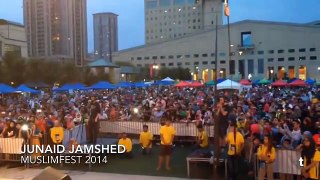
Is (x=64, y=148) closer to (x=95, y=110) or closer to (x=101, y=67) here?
(x=95, y=110)

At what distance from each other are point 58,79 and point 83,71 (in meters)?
7.39

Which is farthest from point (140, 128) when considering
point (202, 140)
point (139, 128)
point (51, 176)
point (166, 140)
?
point (51, 176)

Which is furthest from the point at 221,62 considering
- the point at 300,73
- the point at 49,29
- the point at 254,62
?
the point at 49,29

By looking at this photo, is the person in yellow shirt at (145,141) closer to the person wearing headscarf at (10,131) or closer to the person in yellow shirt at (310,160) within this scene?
the person wearing headscarf at (10,131)

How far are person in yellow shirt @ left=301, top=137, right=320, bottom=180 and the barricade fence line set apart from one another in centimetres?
656

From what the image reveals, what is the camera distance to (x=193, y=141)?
53.0 ft

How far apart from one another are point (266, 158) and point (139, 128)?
8628 millimetres

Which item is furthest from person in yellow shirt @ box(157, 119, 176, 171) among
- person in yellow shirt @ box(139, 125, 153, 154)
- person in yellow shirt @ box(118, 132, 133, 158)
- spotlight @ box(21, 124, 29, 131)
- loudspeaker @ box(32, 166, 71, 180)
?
loudspeaker @ box(32, 166, 71, 180)

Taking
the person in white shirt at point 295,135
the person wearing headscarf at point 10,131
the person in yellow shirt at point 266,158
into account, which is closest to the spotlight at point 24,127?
the person wearing headscarf at point 10,131

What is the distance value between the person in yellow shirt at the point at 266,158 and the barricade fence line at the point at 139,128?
573 centimetres

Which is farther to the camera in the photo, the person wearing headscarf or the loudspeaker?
the person wearing headscarf

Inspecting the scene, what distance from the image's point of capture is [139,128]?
1756 centimetres

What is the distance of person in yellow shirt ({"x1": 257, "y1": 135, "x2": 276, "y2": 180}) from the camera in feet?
31.7

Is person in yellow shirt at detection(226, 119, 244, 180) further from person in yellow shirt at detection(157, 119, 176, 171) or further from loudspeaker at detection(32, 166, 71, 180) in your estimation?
loudspeaker at detection(32, 166, 71, 180)
